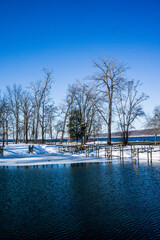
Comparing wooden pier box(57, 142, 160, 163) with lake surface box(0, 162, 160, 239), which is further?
wooden pier box(57, 142, 160, 163)

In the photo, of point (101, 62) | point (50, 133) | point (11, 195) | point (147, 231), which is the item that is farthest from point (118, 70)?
point (50, 133)

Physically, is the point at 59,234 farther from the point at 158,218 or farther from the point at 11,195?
the point at 11,195

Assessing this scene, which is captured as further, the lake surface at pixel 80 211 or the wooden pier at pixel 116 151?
the wooden pier at pixel 116 151

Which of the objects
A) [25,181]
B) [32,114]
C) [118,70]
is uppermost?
[118,70]

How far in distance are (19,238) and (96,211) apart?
243cm

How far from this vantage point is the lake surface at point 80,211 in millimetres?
5026

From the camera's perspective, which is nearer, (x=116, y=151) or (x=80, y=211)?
(x=80, y=211)

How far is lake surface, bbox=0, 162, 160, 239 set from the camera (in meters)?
5.03

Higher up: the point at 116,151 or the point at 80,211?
the point at 80,211

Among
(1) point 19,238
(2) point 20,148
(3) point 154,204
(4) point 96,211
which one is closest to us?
(1) point 19,238

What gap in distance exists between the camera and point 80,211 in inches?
255

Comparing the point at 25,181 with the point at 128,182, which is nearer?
the point at 128,182

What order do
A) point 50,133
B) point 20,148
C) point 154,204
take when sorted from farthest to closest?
point 50,133, point 20,148, point 154,204

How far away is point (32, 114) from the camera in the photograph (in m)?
50.6
